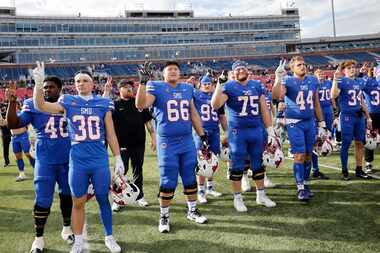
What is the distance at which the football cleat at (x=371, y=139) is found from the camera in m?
7.49

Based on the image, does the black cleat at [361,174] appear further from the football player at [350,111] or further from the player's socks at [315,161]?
the player's socks at [315,161]

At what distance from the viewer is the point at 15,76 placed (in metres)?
50.8

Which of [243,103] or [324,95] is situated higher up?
[324,95]

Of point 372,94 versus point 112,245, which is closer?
point 112,245

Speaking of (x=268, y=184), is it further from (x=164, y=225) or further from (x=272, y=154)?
(x=164, y=225)

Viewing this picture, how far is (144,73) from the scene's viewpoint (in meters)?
4.82

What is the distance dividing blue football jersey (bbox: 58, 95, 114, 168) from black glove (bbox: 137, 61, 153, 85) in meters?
0.71

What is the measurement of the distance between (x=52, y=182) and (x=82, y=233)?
2.49ft

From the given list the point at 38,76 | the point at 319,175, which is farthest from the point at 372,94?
the point at 38,76

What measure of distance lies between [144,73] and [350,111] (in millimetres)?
4301

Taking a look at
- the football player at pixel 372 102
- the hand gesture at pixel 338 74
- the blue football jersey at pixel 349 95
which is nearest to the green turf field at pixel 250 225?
the football player at pixel 372 102

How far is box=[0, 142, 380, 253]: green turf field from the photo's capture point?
14.7ft

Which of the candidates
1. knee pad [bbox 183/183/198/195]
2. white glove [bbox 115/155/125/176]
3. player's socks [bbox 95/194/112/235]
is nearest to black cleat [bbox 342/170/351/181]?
knee pad [bbox 183/183/198/195]

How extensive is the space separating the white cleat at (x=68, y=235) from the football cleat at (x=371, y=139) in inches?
224
